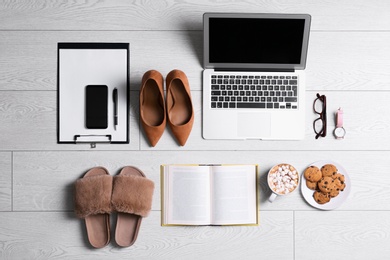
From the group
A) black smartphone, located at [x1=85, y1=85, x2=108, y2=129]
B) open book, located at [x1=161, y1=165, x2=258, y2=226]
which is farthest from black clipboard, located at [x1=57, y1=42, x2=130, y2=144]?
open book, located at [x1=161, y1=165, x2=258, y2=226]

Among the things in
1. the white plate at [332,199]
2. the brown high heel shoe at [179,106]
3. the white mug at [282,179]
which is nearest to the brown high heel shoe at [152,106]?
the brown high heel shoe at [179,106]

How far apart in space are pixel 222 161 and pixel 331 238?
47 cm

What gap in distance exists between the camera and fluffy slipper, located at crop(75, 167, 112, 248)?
56.1 inches

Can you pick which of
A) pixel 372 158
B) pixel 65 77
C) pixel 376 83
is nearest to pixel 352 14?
pixel 376 83

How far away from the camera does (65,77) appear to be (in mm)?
1488

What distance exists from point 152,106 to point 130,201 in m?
0.33

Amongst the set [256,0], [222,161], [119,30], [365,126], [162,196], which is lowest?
[162,196]

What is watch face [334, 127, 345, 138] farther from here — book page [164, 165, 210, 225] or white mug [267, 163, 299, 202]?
book page [164, 165, 210, 225]

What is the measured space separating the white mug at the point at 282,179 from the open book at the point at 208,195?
0.25ft

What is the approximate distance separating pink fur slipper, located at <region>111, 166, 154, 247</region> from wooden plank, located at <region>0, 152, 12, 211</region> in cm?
38

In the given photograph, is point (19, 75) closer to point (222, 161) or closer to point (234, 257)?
point (222, 161)

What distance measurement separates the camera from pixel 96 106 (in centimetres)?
147

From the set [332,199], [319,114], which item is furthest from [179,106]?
[332,199]

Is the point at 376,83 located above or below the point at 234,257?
above
